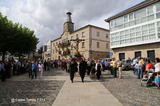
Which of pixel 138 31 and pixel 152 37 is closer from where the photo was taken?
pixel 152 37

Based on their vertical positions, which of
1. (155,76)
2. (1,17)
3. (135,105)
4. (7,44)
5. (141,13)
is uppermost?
(141,13)

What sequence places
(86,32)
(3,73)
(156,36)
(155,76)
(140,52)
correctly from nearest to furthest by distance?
(155,76), (3,73), (156,36), (140,52), (86,32)

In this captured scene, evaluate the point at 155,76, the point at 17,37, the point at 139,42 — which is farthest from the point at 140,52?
the point at 17,37

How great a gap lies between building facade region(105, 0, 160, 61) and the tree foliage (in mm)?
17221

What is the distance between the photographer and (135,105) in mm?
3898

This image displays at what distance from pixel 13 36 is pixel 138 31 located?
21.3 metres

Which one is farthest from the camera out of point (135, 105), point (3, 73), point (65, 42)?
point (65, 42)

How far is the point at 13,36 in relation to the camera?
1817 centimetres

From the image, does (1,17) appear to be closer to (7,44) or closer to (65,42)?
(7,44)

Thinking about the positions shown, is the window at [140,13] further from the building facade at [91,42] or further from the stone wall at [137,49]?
the building facade at [91,42]

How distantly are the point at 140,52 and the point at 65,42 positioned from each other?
25.2 meters

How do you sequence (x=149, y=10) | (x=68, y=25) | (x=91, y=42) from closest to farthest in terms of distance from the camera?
(x=149, y=10)
(x=91, y=42)
(x=68, y=25)

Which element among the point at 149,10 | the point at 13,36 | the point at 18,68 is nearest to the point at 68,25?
the point at 13,36

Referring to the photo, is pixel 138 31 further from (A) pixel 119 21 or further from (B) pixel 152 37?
(A) pixel 119 21
